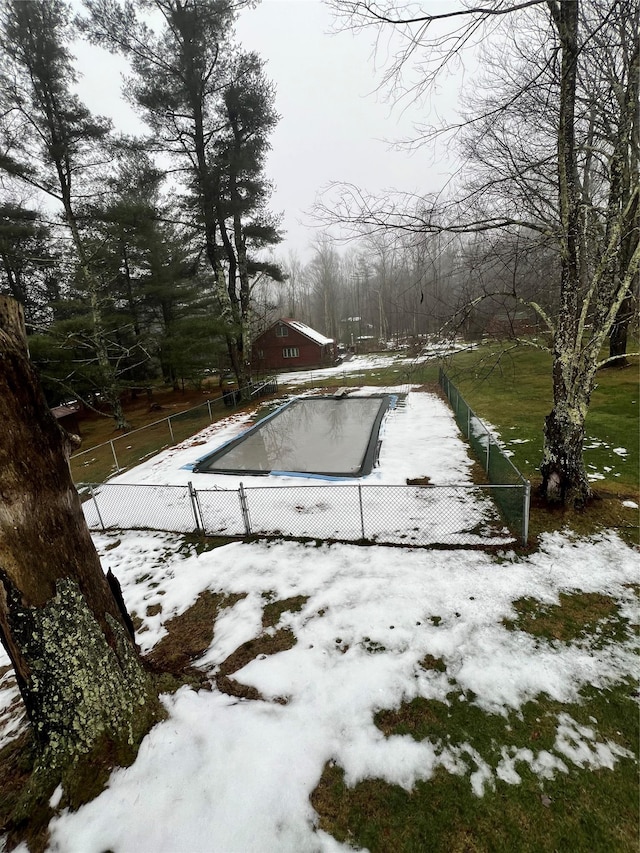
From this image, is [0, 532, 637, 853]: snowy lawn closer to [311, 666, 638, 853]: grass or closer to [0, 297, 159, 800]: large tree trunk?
[311, 666, 638, 853]: grass

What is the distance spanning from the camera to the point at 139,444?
519 inches

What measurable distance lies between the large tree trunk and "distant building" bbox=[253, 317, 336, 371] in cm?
3005

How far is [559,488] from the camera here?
5902mm

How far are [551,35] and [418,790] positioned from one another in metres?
8.50

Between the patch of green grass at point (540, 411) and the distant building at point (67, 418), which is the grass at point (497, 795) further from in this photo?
the distant building at point (67, 418)

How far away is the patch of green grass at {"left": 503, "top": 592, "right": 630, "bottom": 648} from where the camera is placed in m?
3.70

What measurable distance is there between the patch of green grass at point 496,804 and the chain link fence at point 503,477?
8.38 feet

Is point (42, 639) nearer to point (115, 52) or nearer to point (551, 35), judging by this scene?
point (551, 35)

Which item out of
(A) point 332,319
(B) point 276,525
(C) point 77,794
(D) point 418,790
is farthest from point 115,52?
(A) point 332,319

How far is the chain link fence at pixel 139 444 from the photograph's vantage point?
432 inches

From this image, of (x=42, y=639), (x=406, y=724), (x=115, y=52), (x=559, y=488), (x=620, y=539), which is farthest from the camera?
(x=115, y=52)

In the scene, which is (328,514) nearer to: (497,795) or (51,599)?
(497,795)

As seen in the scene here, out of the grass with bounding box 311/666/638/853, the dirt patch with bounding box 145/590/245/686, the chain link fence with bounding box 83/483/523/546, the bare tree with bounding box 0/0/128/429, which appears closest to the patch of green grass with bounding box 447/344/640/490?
the chain link fence with bounding box 83/483/523/546

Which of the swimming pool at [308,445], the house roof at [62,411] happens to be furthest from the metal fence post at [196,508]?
the house roof at [62,411]
